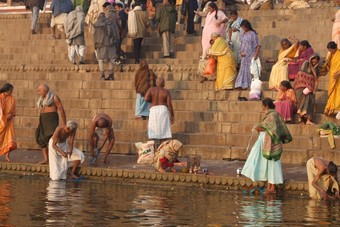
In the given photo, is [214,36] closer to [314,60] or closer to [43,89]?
[314,60]

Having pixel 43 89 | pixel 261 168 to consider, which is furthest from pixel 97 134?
pixel 261 168

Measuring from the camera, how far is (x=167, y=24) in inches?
919

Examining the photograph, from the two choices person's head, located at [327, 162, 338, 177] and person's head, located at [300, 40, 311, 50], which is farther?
person's head, located at [300, 40, 311, 50]

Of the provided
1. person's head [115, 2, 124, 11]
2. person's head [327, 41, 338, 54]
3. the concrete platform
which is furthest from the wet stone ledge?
person's head [115, 2, 124, 11]

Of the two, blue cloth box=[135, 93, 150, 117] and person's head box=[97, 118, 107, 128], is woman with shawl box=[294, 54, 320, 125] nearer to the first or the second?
blue cloth box=[135, 93, 150, 117]

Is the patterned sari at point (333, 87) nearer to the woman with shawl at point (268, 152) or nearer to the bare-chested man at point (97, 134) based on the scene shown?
the woman with shawl at point (268, 152)

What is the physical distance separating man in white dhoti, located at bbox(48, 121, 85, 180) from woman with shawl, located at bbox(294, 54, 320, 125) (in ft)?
11.3

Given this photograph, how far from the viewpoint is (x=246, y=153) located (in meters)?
18.1

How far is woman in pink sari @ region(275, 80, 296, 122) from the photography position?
18609 mm

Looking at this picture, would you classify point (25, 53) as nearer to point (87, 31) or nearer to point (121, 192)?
point (87, 31)

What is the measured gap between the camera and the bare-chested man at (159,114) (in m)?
18.5

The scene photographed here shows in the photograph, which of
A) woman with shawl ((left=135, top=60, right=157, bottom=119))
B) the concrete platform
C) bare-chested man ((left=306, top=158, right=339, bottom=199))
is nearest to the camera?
bare-chested man ((left=306, top=158, right=339, bottom=199))

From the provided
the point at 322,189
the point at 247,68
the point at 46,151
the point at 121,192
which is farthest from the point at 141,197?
the point at 247,68

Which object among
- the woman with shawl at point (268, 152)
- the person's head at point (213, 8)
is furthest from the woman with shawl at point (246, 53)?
the woman with shawl at point (268, 152)
